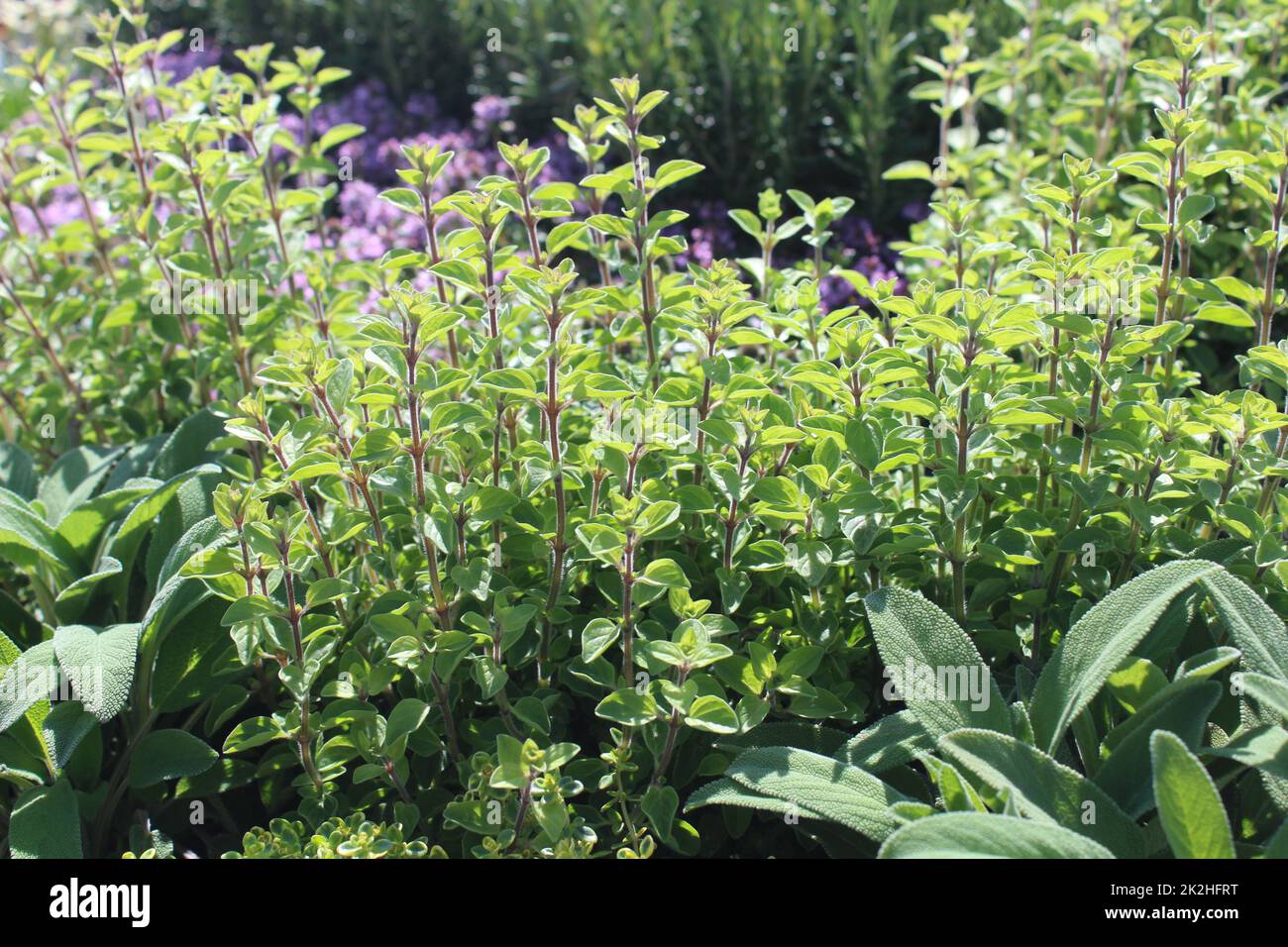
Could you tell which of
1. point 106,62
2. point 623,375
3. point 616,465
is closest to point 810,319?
point 623,375

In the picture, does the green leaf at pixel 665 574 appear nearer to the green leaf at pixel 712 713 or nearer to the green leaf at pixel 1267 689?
the green leaf at pixel 712 713

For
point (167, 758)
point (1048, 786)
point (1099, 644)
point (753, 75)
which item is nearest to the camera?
point (1048, 786)

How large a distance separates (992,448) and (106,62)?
8.43ft

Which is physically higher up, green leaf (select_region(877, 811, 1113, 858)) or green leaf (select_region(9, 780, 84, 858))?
green leaf (select_region(877, 811, 1113, 858))

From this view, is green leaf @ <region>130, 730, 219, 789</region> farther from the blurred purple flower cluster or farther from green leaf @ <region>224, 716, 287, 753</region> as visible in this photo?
the blurred purple flower cluster

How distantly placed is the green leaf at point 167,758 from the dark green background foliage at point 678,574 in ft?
0.03

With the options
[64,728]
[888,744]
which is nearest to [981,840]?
[888,744]

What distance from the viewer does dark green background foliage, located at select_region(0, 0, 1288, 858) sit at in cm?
192

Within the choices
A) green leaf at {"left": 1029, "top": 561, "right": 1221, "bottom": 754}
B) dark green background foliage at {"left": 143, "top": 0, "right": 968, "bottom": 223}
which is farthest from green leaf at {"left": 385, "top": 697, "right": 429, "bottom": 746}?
dark green background foliage at {"left": 143, "top": 0, "right": 968, "bottom": 223}

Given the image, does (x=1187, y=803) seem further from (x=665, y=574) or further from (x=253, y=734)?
(x=253, y=734)

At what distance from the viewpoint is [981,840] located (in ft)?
5.37

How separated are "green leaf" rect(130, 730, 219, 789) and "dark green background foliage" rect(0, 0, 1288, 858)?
1 cm

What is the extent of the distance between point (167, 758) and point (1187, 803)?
6.32 feet
